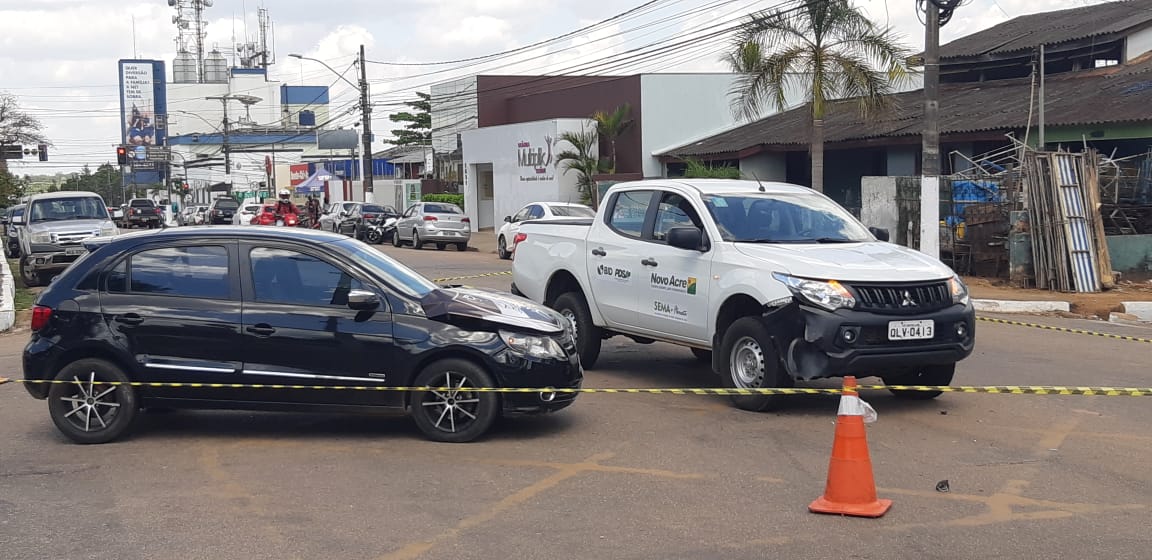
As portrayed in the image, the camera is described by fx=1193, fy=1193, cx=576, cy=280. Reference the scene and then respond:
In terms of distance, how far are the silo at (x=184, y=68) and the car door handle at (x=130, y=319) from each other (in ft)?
520

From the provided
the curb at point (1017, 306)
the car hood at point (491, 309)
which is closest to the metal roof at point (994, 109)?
the curb at point (1017, 306)

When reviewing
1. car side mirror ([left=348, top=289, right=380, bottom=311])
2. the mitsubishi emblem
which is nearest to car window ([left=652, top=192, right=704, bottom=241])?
the mitsubishi emblem

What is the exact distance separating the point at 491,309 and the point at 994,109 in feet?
76.7

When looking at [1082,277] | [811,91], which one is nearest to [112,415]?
[1082,277]

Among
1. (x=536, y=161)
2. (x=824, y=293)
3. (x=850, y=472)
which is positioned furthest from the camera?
(x=536, y=161)

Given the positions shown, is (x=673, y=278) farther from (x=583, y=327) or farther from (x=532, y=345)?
(x=532, y=345)

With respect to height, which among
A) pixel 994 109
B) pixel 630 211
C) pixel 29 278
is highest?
pixel 994 109

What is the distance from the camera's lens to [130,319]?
324 inches

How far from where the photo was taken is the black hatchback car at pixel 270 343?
8.13m

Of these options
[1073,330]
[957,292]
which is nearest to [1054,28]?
[1073,330]

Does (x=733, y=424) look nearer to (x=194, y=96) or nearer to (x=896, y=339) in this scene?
(x=896, y=339)

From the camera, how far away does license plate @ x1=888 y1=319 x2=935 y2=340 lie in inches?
344

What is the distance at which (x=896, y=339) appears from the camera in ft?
28.7

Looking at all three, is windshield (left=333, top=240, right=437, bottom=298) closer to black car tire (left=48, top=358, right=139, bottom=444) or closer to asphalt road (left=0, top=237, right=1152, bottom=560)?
asphalt road (left=0, top=237, right=1152, bottom=560)
